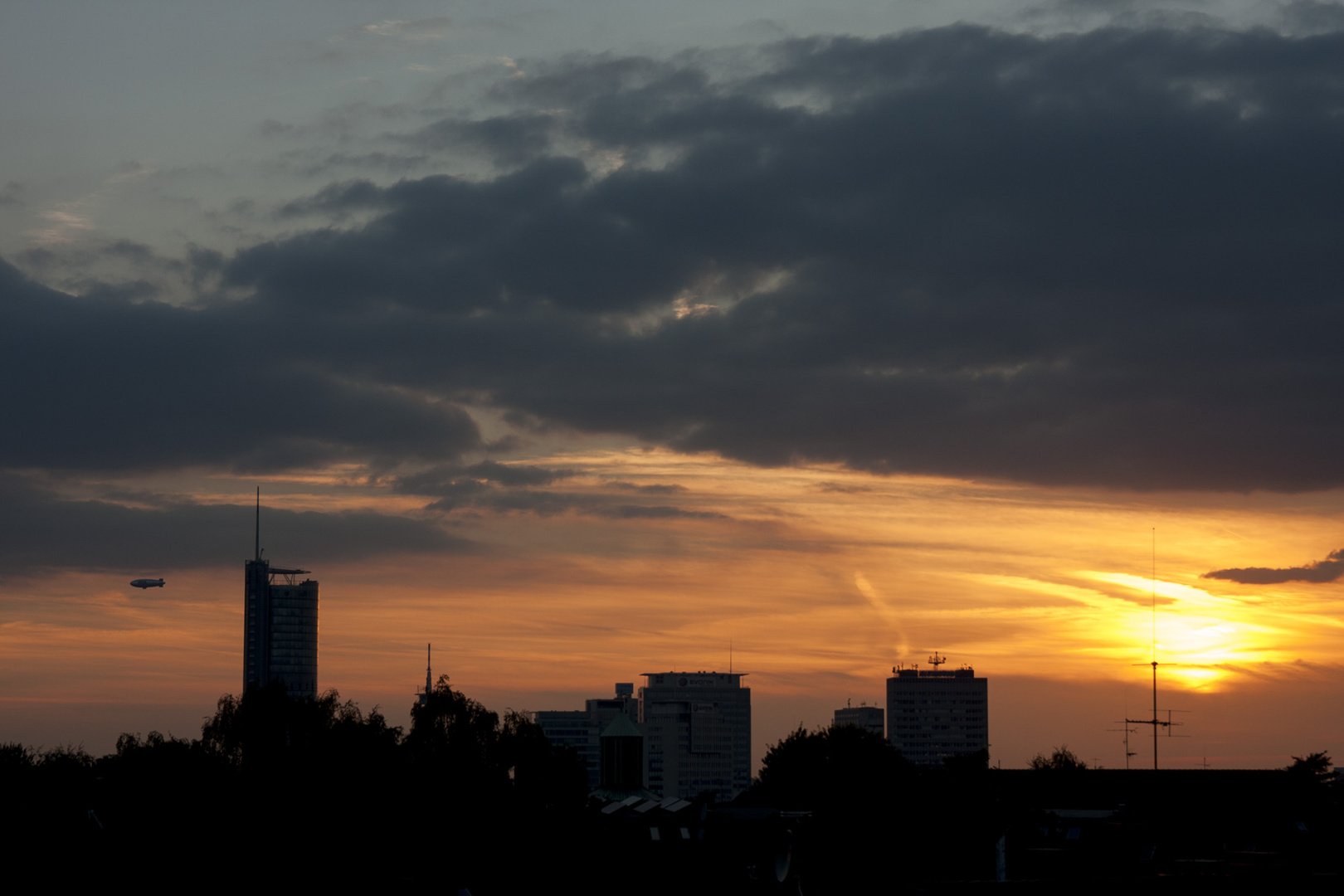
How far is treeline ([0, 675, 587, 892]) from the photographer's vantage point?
82.9 m

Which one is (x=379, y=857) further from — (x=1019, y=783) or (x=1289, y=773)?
(x=1289, y=773)

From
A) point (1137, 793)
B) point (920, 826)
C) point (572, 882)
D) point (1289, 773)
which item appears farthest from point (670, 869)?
point (1289, 773)

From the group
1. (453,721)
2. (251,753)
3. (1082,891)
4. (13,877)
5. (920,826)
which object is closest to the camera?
(1082,891)

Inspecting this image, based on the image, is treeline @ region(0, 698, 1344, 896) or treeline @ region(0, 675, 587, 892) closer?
treeline @ region(0, 698, 1344, 896)

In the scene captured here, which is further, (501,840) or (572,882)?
(501,840)

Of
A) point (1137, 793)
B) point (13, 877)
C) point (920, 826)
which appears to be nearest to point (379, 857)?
point (13, 877)

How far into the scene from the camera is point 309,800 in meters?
117

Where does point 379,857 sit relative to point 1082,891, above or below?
below

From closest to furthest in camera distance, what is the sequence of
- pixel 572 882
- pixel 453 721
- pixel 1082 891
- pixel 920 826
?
pixel 1082 891
pixel 572 882
pixel 920 826
pixel 453 721

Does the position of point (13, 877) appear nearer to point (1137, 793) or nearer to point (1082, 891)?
point (1082, 891)

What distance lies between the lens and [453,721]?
146 meters

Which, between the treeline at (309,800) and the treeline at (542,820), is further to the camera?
the treeline at (309,800)

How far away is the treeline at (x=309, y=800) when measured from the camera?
8294 cm

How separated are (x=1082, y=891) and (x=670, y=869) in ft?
192
